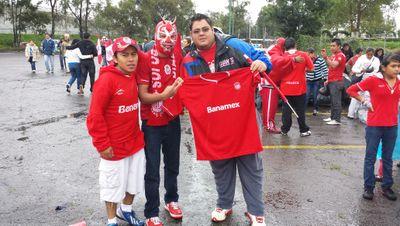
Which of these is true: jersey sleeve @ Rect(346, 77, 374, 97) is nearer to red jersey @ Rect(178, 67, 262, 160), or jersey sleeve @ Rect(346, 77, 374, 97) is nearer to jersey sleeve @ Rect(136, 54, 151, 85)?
red jersey @ Rect(178, 67, 262, 160)

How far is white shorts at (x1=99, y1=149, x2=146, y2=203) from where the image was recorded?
12.0ft

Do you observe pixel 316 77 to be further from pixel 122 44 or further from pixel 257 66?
pixel 122 44

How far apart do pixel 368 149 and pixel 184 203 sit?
224cm

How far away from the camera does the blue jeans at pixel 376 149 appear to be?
470cm

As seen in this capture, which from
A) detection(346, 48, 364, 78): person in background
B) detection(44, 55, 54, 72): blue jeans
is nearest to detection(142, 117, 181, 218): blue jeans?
detection(346, 48, 364, 78): person in background

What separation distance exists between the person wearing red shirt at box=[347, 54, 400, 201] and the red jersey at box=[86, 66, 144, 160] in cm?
271

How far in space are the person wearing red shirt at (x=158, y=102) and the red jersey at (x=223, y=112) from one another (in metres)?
Result: 0.21

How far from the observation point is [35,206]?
4414 millimetres

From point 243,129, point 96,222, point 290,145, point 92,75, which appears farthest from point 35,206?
point 92,75

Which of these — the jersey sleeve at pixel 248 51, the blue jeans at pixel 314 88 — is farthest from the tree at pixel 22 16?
the jersey sleeve at pixel 248 51

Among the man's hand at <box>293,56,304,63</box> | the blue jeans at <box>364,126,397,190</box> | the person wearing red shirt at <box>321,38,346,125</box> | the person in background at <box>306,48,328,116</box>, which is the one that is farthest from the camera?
the person in background at <box>306,48,328,116</box>

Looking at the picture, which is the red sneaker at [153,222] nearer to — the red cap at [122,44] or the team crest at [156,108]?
the team crest at [156,108]

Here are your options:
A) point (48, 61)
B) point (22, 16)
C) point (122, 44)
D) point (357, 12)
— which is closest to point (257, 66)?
point (122, 44)

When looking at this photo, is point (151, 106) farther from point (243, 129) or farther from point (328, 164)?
point (328, 164)
